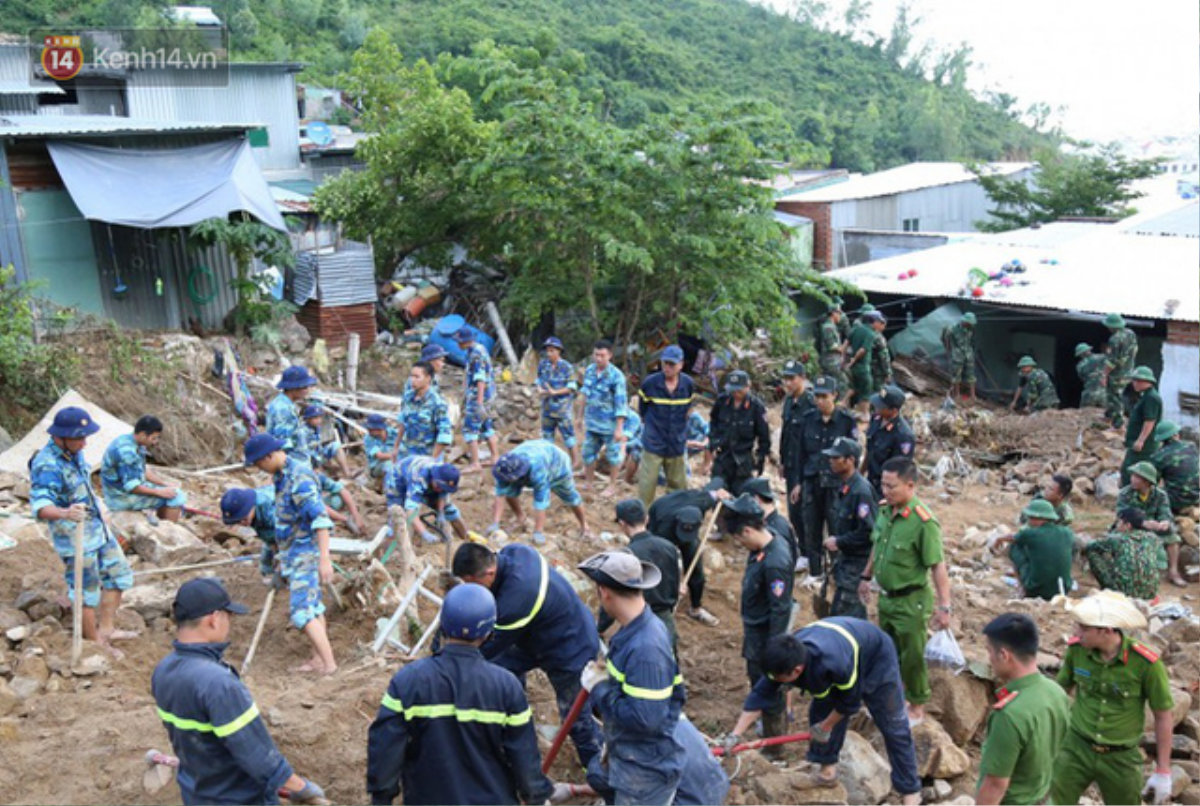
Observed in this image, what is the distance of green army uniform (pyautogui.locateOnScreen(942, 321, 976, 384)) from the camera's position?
17797mm

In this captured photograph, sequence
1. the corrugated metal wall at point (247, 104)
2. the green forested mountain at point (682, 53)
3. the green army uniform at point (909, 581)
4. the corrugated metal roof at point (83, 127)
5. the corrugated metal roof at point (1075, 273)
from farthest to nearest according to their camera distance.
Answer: the green forested mountain at point (682, 53)
the corrugated metal wall at point (247, 104)
the corrugated metal roof at point (1075, 273)
the corrugated metal roof at point (83, 127)
the green army uniform at point (909, 581)

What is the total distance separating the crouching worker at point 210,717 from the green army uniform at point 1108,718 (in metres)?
4.01

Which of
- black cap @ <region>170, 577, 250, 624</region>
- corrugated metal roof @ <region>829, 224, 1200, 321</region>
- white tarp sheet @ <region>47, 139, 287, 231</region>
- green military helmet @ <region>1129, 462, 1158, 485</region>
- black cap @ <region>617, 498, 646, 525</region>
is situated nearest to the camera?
black cap @ <region>170, 577, 250, 624</region>

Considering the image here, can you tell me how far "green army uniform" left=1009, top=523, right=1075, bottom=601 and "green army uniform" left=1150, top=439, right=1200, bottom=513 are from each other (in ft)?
8.38

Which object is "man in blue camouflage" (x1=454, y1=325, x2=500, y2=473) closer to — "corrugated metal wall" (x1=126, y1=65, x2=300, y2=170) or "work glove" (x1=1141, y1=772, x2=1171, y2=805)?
"work glove" (x1=1141, y1=772, x2=1171, y2=805)

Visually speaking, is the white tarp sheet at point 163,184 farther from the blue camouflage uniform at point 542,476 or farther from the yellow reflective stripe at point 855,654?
the yellow reflective stripe at point 855,654

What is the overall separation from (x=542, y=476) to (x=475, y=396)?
7.25 feet

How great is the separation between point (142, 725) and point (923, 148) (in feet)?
172

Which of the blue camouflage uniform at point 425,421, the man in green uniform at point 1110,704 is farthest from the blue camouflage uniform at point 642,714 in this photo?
the blue camouflage uniform at point 425,421

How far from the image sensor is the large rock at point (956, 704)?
6922 mm

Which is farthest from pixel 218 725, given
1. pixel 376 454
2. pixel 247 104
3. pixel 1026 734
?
pixel 247 104

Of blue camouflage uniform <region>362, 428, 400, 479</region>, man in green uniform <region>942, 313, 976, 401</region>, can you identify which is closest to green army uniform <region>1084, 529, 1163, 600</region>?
blue camouflage uniform <region>362, 428, 400, 479</region>

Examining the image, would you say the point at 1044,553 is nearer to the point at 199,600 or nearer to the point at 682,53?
the point at 199,600

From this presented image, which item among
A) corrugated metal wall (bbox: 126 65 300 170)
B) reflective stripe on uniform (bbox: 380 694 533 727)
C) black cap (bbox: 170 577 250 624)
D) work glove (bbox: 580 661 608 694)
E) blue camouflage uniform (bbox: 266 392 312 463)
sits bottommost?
work glove (bbox: 580 661 608 694)
